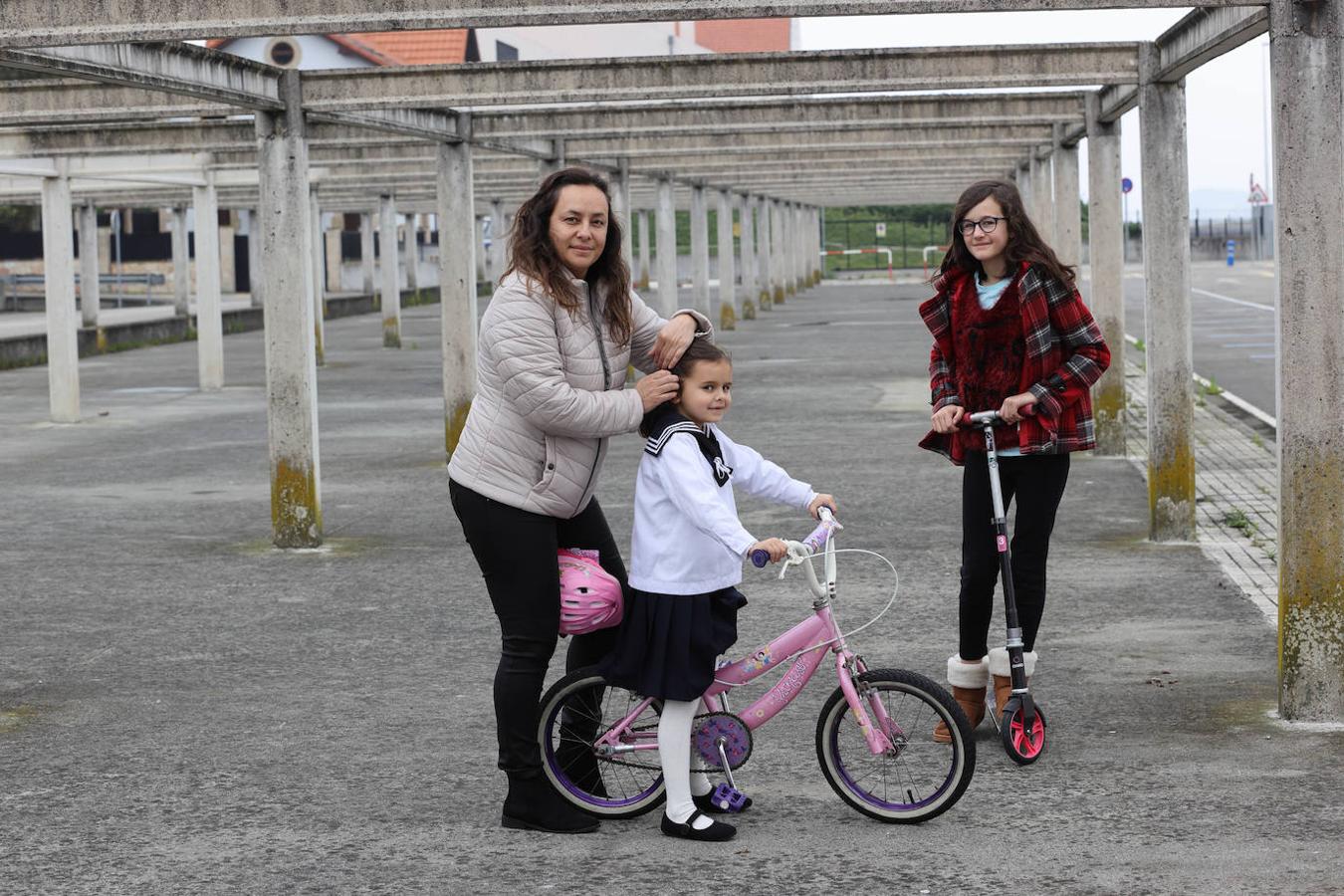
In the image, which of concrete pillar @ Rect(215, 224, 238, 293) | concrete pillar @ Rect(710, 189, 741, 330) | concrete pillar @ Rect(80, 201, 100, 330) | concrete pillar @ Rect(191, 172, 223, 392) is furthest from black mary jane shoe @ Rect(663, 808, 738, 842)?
concrete pillar @ Rect(215, 224, 238, 293)

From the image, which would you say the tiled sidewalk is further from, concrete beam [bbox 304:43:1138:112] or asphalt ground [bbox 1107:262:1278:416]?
concrete beam [bbox 304:43:1138:112]

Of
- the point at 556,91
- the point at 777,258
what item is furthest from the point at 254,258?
the point at 556,91

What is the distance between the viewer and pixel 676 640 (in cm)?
502

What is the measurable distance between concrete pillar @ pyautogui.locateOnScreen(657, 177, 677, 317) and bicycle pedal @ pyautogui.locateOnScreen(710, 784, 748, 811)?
2187 centimetres

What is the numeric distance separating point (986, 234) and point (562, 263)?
60.0 inches

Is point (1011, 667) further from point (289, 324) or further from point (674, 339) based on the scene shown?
point (289, 324)

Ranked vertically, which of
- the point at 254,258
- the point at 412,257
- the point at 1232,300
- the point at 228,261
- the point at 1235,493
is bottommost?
the point at 1235,493

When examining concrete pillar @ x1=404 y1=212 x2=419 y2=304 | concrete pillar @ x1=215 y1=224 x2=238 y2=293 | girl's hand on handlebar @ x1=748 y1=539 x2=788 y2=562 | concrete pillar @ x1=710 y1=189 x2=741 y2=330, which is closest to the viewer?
girl's hand on handlebar @ x1=748 y1=539 x2=788 y2=562

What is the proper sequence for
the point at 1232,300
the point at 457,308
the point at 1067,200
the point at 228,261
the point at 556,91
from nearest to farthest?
the point at 556,91, the point at 457,308, the point at 1067,200, the point at 1232,300, the point at 228,261

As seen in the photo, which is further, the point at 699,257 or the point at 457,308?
the point at 699,257

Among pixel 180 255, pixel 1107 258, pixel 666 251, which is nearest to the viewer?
pixel 1107 258

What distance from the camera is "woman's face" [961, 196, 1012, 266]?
19.6 ft

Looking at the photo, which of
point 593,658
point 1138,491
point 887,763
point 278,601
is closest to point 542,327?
point 593,658

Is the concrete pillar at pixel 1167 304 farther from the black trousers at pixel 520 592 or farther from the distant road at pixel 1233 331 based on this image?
the black trousers at pixel 520 592
